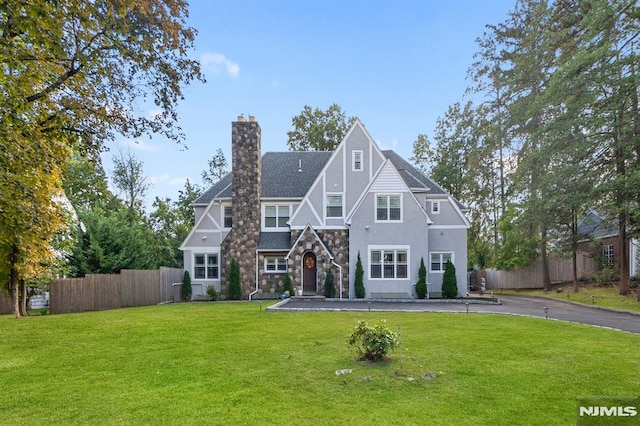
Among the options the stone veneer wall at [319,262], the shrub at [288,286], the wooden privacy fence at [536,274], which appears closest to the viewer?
the shrub at [288,286]

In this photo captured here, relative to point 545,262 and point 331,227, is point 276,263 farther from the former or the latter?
point 545,262

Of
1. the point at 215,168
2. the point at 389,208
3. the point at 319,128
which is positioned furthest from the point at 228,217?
the point at 215,168

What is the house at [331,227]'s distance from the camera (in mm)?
20953

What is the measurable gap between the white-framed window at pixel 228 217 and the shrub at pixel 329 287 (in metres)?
7.04

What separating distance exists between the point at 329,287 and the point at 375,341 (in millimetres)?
14148

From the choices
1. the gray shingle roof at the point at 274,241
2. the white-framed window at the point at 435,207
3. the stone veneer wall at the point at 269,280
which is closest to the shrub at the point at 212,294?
the stone veneer wall at the point at 269,280

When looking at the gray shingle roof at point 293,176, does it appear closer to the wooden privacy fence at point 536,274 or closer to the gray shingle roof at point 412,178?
the gray shingle roof at point 412,178

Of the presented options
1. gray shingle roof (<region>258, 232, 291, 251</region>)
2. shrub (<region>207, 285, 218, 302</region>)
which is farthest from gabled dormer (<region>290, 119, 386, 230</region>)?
shrub (<region>207, 285, 218, 302</region>)

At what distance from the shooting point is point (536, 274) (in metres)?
30.2

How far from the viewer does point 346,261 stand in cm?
2162

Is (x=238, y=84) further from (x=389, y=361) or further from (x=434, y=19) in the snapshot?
(x=389, y=361)

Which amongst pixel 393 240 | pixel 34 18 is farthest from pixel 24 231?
pixel 393 240

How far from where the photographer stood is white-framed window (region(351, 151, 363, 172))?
73.6ft

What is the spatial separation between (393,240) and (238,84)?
11.4 m
